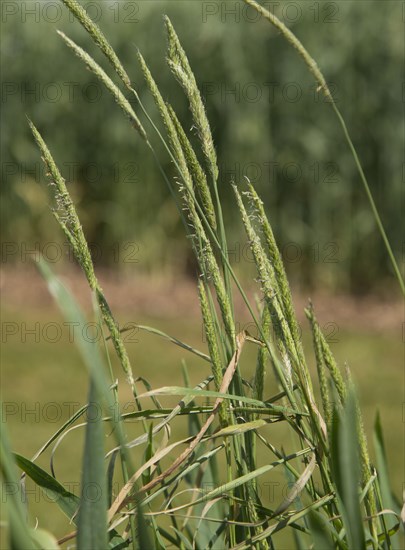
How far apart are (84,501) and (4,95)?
10206 millimetres

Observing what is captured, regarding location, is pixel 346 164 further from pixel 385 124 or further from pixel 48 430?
pixel 48 430

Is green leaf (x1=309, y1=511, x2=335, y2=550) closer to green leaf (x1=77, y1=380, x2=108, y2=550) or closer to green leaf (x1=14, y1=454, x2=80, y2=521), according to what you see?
green leaf (x1=77, y1=380, x2=108, y2=550)

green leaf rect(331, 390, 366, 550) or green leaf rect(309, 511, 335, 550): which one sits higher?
green leaf rect(331, 390, 366, 550)

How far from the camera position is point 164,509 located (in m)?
1.04

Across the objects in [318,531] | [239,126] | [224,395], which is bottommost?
[318,531]

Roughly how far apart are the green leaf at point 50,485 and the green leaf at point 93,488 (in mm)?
208

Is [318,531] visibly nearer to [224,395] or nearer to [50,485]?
[224,395]

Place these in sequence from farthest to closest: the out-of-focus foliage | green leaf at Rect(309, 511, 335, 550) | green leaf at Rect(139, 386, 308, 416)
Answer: the out-of-focus foliage, green leaf at Rect(139, 386, 308, 416), green leaf at Rect(309, 511, 335, 550)

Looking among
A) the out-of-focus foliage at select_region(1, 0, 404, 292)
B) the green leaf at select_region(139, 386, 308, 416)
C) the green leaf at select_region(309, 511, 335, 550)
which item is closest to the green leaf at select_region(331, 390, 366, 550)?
the green leaf at select_region(309, 511, 335, 550)

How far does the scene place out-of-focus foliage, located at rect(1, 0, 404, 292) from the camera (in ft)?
28.5

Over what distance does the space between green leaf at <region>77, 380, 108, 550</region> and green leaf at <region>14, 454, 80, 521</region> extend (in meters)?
0.21

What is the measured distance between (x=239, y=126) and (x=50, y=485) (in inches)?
324

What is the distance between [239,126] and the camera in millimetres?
9016

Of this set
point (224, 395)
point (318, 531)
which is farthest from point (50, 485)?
point (318, 531)
